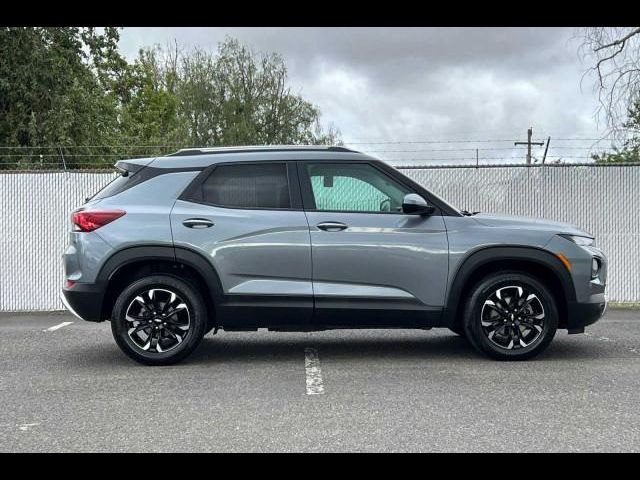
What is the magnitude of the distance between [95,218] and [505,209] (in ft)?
22.5

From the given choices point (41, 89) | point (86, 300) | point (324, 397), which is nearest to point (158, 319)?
point (86, 300)

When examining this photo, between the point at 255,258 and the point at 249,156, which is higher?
the point at 249,156

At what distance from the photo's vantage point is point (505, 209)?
10.9 metres

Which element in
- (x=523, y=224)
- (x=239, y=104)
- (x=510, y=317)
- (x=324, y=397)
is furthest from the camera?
(x=239, y=104)

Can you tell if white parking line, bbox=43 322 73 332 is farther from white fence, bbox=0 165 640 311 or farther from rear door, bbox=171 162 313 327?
rear door, bbox=171 162 313 327

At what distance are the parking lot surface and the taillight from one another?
1.23 meters

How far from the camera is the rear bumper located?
5992 millimetres

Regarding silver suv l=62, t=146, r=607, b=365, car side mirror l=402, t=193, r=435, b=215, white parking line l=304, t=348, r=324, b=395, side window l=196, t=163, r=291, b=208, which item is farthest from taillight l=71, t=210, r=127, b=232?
car side mirror l=402, t=193, r=435, b=215

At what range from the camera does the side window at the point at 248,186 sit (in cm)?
613

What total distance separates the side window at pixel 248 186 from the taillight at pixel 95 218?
0.72m

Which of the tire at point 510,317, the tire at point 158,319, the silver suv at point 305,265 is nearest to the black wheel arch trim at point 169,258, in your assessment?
the silver suv at point 305,265

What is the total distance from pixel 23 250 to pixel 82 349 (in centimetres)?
451

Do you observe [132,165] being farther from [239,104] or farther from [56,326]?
[239,104]
